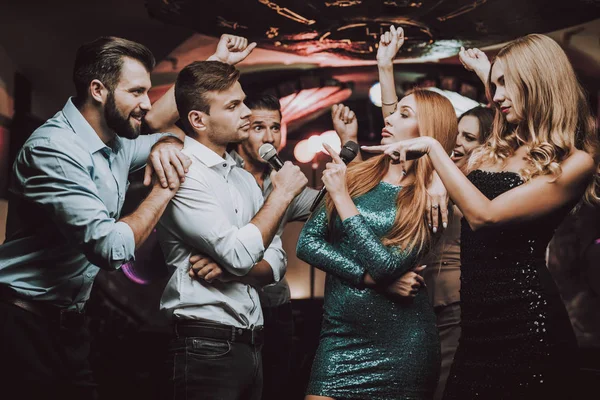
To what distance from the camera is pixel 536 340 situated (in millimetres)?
1988

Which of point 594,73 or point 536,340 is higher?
point 594,73

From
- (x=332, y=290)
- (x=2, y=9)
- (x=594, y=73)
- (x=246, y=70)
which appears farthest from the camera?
(x=246, y=70)

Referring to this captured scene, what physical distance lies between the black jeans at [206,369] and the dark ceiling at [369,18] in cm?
368

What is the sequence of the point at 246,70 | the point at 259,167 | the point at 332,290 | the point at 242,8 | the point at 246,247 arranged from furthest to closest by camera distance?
1. the point at 246,70
2. the point at 242,8
3. the point at 259,167
4. the point at 332,290
5. the point at 246,247

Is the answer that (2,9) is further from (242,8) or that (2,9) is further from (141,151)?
(141,151)

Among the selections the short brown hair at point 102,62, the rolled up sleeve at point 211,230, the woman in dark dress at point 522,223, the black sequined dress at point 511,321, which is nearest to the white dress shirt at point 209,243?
the rolled up sleeve at point 211,230

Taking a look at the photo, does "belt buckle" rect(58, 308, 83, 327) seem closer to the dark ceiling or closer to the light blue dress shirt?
the light blue dress shirt

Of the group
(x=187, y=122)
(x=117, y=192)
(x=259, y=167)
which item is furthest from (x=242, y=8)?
(x=117, y=192)

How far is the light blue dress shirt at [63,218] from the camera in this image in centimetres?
200

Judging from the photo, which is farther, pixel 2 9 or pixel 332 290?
pixel 2 9

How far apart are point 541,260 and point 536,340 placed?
25 centimetres

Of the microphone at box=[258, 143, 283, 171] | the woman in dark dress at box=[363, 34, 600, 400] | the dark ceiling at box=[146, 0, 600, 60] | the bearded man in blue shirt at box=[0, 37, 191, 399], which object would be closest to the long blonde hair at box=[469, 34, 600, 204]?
the woman in dark dress at box=[363, 34, 600, 400]

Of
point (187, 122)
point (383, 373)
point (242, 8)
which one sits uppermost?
point (242, 8)

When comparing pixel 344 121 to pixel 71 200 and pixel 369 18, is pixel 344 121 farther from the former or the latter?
pixel 369 18
